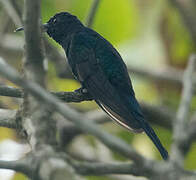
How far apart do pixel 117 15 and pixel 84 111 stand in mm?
1395

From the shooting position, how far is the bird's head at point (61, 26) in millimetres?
5723

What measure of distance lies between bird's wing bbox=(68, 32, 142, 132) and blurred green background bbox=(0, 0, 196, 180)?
142 centimetres

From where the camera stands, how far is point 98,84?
197 inches

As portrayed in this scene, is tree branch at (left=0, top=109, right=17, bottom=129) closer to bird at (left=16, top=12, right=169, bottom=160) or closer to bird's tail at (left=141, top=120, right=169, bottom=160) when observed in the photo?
bird at (left=16, top=12, right=169, bottom=160)

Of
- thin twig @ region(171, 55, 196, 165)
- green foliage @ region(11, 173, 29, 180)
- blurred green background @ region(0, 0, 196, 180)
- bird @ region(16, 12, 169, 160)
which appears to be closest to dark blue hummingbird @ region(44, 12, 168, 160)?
bird @ region(16, 12, 169, 160)

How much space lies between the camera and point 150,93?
26.6ft

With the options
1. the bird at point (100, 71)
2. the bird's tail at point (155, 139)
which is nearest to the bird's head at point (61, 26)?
the bird at point (100, 71)

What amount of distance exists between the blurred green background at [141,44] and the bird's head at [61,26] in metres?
0.86

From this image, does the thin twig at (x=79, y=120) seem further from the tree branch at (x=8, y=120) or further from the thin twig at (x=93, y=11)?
the thin twig at (x=93, y=11)

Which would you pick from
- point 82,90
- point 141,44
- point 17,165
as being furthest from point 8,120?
point 141,44

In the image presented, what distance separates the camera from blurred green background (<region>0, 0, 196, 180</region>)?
705 cm

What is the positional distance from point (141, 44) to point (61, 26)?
245 centimetres

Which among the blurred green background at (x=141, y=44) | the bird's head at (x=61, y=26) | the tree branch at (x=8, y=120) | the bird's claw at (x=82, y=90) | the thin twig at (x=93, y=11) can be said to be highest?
the thin twig at (x=93, y=11)

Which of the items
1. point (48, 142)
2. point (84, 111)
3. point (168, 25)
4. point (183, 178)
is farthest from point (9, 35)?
point (183, 178)
